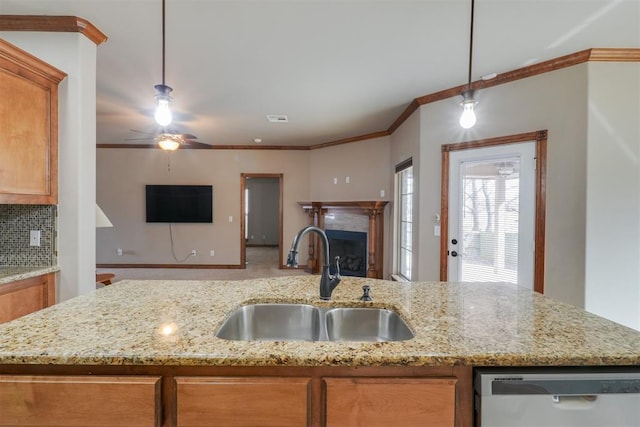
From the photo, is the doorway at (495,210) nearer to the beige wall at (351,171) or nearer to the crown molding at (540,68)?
the crown molding at (540,68)

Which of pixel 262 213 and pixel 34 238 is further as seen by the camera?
pixel 262 213

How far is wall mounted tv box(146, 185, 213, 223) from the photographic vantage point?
228 inches

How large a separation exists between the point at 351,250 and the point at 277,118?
8.46 feet

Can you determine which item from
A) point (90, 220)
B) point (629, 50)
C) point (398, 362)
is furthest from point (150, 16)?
point (629, 50)

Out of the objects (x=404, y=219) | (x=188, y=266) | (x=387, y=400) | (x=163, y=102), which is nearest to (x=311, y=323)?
(x=387, y=400)

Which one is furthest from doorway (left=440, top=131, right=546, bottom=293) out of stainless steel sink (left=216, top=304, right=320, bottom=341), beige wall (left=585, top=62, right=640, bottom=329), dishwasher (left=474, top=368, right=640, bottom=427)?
stainless steel sink (left=216, top=304, right=320, bottom=341)

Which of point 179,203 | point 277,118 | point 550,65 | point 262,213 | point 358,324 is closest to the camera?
point 358,324

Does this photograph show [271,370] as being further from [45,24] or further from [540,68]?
[540,68]

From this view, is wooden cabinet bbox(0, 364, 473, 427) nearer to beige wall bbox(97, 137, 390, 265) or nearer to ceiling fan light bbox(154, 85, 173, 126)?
ceiling fan light bbox(154, 85, 173, 126)

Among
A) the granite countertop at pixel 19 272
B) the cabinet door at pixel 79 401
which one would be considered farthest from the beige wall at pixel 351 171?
the cabinet door at pixel 79 401

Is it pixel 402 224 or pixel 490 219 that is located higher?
pixel 490 219

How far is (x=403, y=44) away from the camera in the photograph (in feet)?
7.40

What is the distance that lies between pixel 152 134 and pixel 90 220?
339cm

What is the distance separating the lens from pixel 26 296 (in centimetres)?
187
